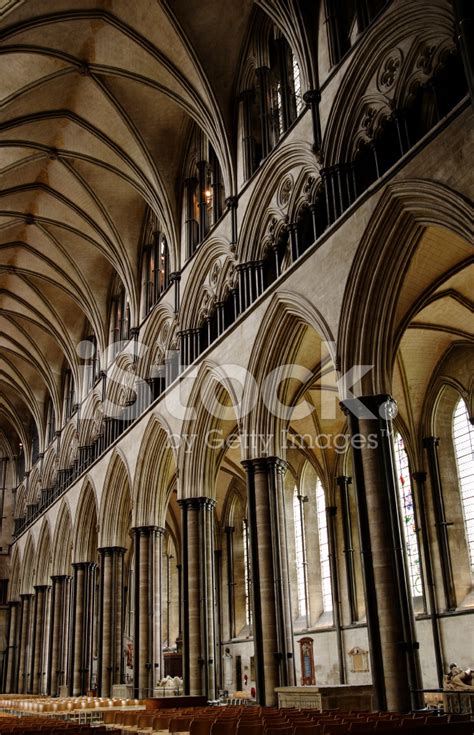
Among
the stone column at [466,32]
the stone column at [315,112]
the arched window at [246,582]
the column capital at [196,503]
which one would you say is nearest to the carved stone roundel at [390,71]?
the stone column at [315,112]

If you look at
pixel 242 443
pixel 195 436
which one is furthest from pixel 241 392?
pixel 195 436

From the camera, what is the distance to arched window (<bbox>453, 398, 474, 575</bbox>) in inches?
675

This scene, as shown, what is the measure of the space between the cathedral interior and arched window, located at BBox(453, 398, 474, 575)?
6cm

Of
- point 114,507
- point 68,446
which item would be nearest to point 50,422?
point 68,446

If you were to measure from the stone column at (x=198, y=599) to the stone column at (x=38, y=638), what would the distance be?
1783cm

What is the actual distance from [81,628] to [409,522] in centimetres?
1362

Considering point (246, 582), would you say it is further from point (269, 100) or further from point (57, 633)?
point (269, 100)

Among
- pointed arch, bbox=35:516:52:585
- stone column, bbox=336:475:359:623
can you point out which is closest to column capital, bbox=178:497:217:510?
stone column, bbox=336:475:359:623

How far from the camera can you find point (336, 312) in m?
12.4

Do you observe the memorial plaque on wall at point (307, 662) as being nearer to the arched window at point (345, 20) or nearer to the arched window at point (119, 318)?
the arched window at point (119, 318)

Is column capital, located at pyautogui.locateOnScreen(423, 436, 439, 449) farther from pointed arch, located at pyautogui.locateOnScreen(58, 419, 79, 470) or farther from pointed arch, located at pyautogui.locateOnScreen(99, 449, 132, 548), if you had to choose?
pointed arch, located at pyautogui.locateOnScreen(58, 419, 79, 470)

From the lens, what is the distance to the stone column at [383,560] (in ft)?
33.1

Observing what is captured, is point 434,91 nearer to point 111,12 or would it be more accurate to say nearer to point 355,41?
point 355,41

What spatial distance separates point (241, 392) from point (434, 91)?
7097 mm
